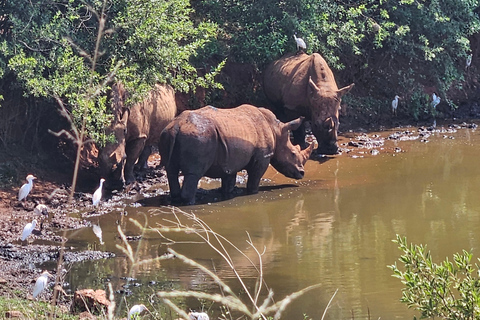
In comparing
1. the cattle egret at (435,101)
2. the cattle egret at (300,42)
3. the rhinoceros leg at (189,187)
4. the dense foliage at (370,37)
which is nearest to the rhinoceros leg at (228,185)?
the rhinoceros leg at (189,187)

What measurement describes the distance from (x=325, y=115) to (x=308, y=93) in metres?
0.71

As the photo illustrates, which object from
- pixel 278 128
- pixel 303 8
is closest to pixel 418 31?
pixel 303 8

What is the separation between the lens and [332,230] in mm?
10500

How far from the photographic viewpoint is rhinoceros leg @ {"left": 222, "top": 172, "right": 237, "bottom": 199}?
12.5m

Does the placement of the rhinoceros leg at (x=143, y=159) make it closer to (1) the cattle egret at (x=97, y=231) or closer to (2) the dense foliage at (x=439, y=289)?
(1) the cattle egret at (x=97, y=231)

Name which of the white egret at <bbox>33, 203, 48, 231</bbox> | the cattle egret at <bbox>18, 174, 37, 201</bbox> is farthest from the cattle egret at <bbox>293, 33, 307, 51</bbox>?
the white egret at <bbox>33, 203, 48, 231</bbox>

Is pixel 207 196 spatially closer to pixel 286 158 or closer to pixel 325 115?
pixel 286 158

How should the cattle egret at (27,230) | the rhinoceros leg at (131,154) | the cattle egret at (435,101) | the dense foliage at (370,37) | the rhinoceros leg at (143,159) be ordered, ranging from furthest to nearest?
the cattle egret at (435,101) → the dense foliage at (370,37) → the rhinoceros leg at (143,159) → the rhinoceros leg at (131,154) → the cattle egret at (27,230)

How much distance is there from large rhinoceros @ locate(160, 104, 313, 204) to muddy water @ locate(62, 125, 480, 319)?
39 centimetres

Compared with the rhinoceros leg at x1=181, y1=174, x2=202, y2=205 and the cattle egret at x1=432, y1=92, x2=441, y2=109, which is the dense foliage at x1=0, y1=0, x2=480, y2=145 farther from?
the rhinoceros leg at x1=181, y1=174, x2=202, y2=205

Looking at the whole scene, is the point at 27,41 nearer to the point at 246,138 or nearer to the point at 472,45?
the point at 246,138

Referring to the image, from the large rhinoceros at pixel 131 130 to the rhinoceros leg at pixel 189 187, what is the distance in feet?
3.89

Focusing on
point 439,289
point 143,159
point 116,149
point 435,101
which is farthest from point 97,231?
point 435,101

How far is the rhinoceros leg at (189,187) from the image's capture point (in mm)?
11797
